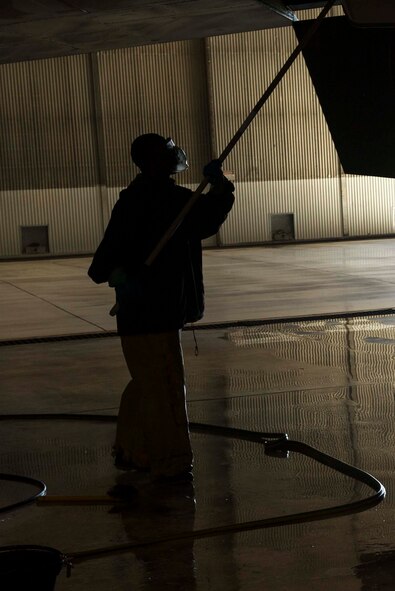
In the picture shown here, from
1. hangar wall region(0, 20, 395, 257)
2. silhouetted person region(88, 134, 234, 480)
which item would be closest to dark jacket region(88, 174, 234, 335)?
silhouetted person region(88, 134, 234, 480)

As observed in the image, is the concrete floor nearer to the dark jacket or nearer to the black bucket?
the black bucket

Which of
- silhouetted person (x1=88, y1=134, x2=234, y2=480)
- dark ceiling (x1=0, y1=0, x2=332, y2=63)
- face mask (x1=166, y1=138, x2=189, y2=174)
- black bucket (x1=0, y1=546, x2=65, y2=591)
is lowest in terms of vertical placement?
black bucket (x1=0, y1=546, x2=65, y2=591)

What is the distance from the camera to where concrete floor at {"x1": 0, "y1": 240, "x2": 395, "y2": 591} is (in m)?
4.58

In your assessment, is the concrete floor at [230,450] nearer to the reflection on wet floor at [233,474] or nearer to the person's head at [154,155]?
the reflection on wet floor at [233,474]

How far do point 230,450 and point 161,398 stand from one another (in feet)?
2.99

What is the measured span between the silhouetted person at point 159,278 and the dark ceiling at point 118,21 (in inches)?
123

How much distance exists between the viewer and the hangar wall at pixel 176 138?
3170cm

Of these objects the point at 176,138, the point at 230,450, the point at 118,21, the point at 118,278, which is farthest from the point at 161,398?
the point at 176,138

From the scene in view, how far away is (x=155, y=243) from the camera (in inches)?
241

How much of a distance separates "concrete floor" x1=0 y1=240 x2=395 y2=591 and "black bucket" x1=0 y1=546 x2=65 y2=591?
21.2 inches

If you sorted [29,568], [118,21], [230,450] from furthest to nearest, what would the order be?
[118,21] → [230,450] → [29,568]

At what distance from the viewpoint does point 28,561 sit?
12.7 feet

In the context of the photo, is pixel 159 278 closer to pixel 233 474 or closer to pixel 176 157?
pixel 176 157

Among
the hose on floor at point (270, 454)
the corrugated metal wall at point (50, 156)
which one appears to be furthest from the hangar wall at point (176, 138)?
the hose on floor at point (270, 454)
